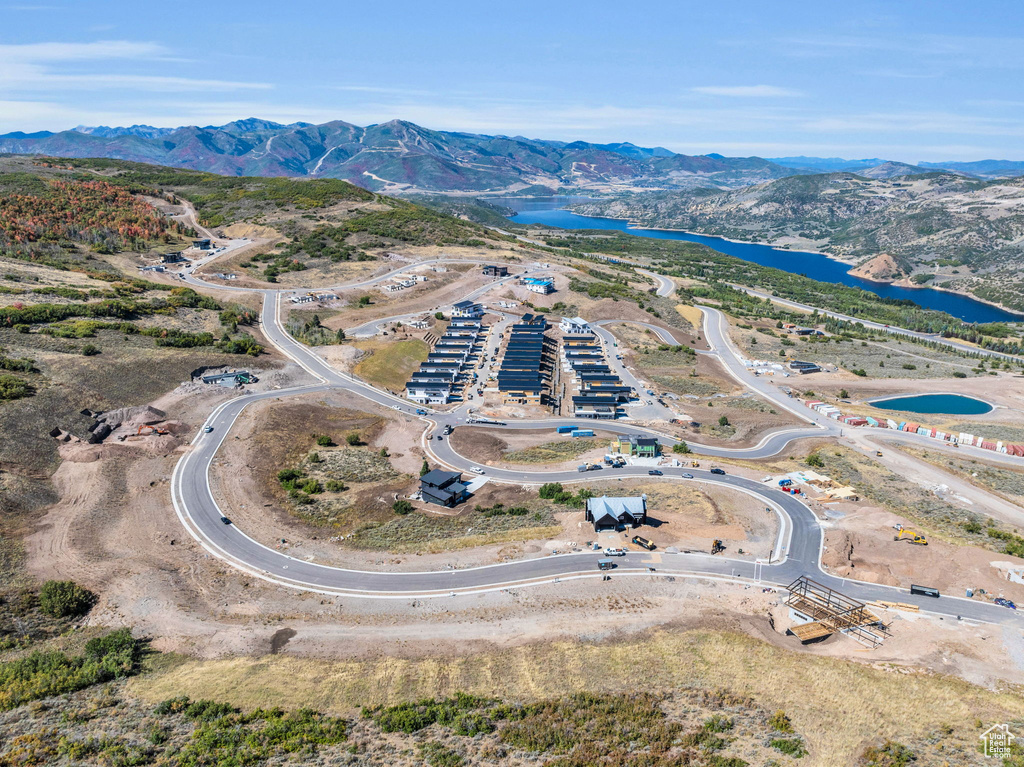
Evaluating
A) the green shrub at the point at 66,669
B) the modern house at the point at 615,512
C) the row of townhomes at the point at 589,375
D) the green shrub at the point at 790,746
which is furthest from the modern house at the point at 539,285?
the green shrub at the point at 790,746

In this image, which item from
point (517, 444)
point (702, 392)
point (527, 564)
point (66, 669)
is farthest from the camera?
point (702, 392)

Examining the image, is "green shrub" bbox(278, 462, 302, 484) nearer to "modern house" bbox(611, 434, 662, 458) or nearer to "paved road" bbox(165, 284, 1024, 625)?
"paved road" bbox(165, 284, 1024, 625)

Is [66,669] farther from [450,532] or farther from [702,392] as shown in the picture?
[702,392]

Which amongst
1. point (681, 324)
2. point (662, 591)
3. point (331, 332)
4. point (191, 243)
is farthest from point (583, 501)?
point (191, 243)

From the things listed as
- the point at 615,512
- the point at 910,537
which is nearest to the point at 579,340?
the point at 615,512

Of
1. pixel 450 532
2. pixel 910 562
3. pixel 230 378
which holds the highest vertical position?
pixel 230 378

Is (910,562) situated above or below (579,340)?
below

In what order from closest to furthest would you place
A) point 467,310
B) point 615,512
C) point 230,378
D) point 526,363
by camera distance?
point 615,512 → point 230,378 → point 526,363 → point 467,310
